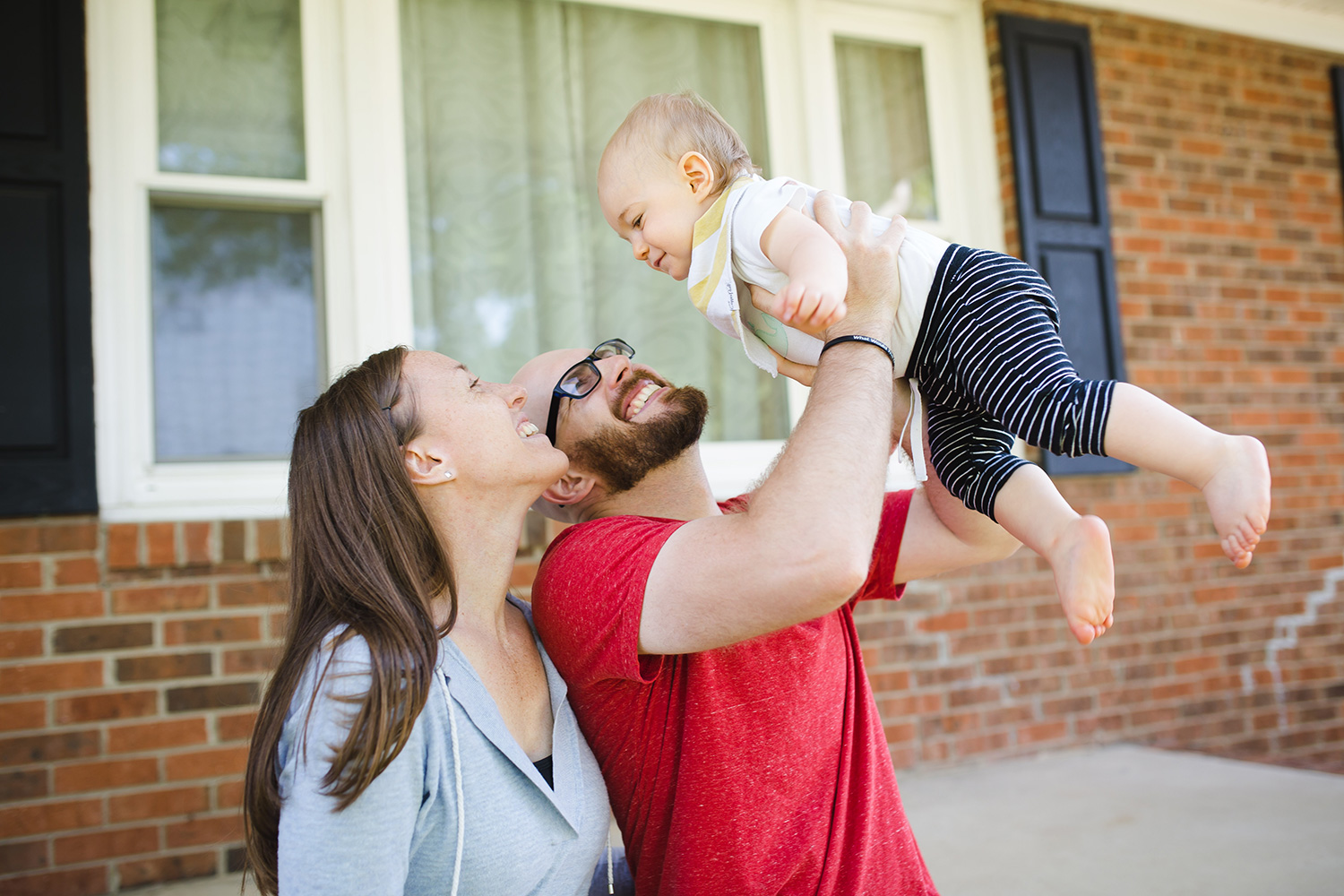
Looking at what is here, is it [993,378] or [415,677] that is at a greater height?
[993,378]

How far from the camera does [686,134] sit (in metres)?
1.76

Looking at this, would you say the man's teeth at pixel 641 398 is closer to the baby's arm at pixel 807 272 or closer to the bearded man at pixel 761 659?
the bearded man at pixel 761 659

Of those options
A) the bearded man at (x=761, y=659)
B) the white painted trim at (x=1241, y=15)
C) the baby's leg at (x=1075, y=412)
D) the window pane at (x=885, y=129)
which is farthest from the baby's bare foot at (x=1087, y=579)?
the white painted trim at (x=1241, y=15)

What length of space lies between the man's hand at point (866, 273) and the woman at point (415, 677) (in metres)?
0.51

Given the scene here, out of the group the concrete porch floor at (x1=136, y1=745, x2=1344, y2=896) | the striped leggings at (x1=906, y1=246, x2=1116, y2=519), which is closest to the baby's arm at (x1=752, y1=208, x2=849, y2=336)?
the striped leggings at (x1=906, y1=246, x2=1116, y2=519)

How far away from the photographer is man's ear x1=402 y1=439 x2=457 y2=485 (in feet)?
4.61

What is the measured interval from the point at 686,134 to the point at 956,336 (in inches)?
24.4

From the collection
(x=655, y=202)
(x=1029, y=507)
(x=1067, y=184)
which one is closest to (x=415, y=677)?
(x=1029, y=507)

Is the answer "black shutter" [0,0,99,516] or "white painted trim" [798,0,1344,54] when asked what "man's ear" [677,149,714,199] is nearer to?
"black shutter" [0,0,99,516]

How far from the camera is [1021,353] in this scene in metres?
1.43

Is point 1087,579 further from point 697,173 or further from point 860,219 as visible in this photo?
point 697,173

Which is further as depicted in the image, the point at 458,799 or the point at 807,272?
the point at 807,272

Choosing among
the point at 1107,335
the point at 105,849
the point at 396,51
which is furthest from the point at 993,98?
the point at 105,849

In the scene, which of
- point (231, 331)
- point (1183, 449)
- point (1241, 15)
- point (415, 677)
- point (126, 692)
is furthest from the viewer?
point (1241, 15)
